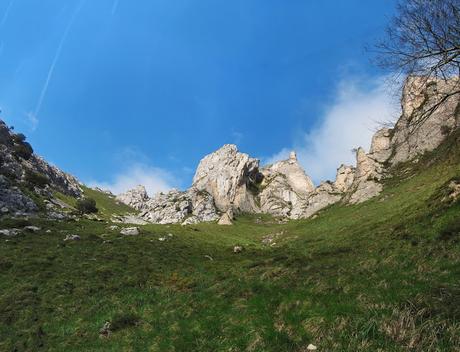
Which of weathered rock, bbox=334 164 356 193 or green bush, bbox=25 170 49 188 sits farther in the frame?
weathered rock, bbox=334 164 356 193

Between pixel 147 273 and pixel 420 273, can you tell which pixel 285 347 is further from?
pixel 147 273

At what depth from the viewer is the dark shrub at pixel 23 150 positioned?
140 m

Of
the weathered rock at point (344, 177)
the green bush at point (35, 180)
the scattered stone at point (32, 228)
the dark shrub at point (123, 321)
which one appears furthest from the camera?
the weathered rock at point (344, 177)

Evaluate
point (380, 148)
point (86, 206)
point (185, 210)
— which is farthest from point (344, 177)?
point (86, 206)

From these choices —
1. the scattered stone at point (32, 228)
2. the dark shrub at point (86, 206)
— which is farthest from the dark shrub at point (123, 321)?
the dark shrub at point (86, 206)

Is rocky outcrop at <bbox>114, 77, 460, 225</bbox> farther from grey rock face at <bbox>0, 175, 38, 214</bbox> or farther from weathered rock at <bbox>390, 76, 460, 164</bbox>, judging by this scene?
grey rock face at <bbox>0, 175, 38, 214</bbox>

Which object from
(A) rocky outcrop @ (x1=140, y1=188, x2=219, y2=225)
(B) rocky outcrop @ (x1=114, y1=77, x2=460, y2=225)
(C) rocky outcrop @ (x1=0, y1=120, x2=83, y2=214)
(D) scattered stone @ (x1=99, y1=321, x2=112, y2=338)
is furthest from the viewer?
(A) rocky outcrop @ (x1=140, y1=188, x2=219, y2=225)

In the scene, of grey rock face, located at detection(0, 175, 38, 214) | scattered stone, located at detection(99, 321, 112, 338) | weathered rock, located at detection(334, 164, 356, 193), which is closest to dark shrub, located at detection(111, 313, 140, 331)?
scattered stone, located at detection(99, 321, 112, 338)

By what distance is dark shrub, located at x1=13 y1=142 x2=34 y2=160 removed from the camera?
5492 inches

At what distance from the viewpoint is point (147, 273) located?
3234 centimetres

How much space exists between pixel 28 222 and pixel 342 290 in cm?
5236

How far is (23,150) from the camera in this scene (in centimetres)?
14450

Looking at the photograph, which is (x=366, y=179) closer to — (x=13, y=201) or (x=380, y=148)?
(x=380, y=148)

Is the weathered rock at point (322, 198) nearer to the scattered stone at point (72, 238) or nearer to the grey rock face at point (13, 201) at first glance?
the grey rock face at point (13, 201)
